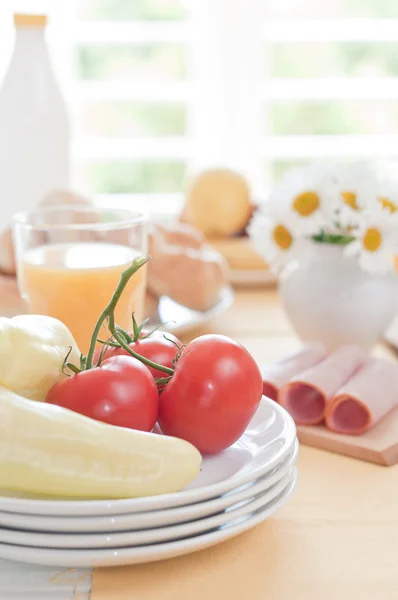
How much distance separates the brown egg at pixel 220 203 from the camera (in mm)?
1815

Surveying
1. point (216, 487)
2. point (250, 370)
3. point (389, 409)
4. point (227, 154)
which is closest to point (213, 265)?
point (389, 409)

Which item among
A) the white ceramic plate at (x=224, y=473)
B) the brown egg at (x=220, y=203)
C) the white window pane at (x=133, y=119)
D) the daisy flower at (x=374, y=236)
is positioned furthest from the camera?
the white window pane at (x=133, y=119)

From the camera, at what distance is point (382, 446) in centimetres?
88

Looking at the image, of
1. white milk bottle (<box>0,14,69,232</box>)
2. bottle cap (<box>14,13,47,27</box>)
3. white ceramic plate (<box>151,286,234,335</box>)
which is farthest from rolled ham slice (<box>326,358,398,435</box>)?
bottle cap (<box>14,13,47,27</box>)

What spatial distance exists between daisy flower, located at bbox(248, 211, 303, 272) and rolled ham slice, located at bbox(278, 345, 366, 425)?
0.25m

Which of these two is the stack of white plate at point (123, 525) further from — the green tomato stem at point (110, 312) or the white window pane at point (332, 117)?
the white window pane at point (332, 117)

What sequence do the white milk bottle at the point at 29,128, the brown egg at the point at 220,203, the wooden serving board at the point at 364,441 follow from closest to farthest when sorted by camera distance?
the wooden serving board at the point at 364,441
the white milk bottle at the point at 29,128
the brown egg at the point at 220,203

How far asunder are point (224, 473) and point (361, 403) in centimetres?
29

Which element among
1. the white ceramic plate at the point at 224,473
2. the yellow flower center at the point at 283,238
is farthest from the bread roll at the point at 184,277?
the white ceramic plate at the point at 224,473

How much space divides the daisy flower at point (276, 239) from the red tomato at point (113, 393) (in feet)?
1.92

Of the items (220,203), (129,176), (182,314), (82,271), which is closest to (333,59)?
(129,176)

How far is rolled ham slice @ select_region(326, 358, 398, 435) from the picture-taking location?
93 cm

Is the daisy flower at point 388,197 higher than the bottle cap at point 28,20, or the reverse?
the bottle cap at point 28,20

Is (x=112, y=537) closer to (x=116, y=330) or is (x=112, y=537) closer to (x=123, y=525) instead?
(x=123, y=525)
